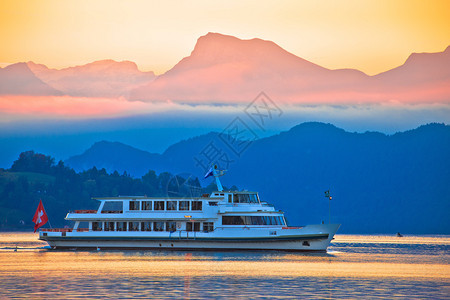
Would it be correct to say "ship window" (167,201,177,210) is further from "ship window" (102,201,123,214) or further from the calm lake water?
"ship window" (102,201,123,214)

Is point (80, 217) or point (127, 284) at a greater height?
point (80, 217)

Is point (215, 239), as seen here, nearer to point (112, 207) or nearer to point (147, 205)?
point (147, 205)

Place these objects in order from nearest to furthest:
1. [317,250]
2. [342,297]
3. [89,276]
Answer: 1. [342,297]
2. [89,276]
3. [317,250]

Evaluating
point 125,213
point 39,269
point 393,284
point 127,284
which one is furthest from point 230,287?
point 125,213

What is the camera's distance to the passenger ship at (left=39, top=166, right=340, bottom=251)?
84625 millimetres

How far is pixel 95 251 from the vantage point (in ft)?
293

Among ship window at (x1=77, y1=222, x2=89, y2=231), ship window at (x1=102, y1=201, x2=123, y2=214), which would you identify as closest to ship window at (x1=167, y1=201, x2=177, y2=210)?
ship window at (x1=102, y1=201, x2=123, y2=214)

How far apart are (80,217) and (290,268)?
28.9 m

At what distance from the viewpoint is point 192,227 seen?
87.8 metres

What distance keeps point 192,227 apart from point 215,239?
3.30 metres

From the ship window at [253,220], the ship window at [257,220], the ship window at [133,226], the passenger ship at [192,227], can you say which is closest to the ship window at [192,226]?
the passenger ship at [192,227]

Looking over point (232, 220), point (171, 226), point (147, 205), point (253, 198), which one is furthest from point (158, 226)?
→ point (253, 198)

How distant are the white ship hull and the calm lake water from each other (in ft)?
3.15

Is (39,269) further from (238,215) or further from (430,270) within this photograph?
(430,270)
